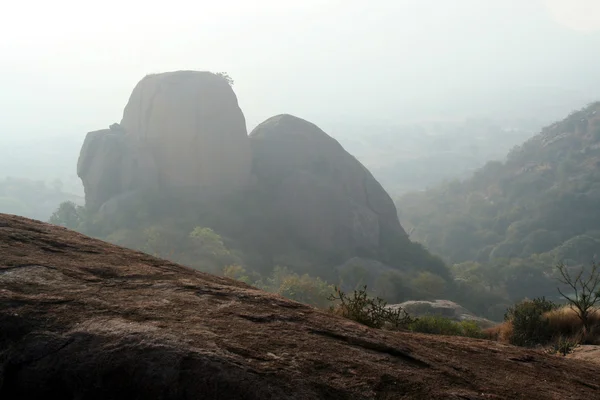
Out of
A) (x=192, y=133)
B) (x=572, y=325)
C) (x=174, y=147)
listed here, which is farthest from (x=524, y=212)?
(x=572, y=325)

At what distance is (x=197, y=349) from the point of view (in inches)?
123

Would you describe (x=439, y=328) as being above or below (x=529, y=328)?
below

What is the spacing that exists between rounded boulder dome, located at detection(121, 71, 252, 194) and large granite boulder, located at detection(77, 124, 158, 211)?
107 centimetres

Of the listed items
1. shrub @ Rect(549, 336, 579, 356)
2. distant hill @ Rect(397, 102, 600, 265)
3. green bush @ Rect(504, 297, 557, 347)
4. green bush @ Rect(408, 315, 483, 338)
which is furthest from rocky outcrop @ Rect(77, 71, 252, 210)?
shrub @ Rect(549, 336, 579, 356)

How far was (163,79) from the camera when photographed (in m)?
52.8

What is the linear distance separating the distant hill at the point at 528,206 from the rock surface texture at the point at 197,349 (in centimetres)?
5900

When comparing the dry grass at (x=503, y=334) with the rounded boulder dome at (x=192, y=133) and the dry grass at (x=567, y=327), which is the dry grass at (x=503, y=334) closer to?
the dry grass at (x=567, y=327)

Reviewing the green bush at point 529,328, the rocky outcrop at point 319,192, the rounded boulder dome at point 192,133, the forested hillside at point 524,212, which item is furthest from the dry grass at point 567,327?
the rounded boulder dome at point 192,133

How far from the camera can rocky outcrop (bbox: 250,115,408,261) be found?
50.9 meters

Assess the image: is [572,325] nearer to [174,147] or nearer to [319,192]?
[319,192]

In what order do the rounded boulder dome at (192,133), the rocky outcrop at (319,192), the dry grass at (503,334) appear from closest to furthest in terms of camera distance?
the dry grass at (503,334)
the rocky outcrop at (319,192)
the rounded boulder dome at (192,133)

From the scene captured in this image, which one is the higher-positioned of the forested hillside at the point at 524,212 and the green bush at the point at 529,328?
the forested hillside at the point at 524,212

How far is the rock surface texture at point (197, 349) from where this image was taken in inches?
119

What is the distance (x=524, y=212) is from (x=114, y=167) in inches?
2359
